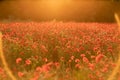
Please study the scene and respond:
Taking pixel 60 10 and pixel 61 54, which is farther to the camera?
pixel 60 10

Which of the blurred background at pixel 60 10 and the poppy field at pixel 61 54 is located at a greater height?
the blurred background at pixel 60 10

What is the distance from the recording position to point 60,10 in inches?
842

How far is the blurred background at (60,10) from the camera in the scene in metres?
20.9

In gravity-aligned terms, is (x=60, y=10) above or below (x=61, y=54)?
above

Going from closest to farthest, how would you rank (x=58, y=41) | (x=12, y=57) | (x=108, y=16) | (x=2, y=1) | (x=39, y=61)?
(x=39, y=61) < (x=12, y=57) < (x=58, y=41) < (x=108, y=16) < (x=2, y=1)

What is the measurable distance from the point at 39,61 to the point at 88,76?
1829 millimetres

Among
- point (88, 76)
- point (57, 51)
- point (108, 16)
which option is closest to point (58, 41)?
point (57, 51)

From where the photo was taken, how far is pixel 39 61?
6840mm

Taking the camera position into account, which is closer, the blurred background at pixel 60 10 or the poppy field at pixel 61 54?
the poppy field at pixel 61 54

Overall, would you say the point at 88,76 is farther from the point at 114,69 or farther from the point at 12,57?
the point at 12,57

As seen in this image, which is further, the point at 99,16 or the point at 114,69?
the point at 99,16

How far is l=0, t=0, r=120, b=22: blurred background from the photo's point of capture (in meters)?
20.9

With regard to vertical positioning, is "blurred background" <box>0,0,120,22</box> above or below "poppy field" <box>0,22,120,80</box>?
above

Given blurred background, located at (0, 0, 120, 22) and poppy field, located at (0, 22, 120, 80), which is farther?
blurred background, located at (0, 0, 120, 22)
